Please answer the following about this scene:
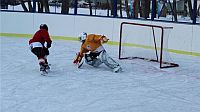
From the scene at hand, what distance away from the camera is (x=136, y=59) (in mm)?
8266

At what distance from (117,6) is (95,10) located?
2.11 ft

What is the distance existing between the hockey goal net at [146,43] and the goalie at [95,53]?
962mm

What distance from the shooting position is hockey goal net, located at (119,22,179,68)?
315 inches

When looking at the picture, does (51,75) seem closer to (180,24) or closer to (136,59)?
(136,59)

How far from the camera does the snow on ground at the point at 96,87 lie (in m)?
4.64

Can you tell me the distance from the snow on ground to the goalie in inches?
4.9

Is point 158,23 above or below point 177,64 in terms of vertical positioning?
above

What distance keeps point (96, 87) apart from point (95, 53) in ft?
4.59

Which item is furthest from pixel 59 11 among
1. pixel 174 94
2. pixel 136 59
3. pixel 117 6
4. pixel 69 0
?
pixel 174 94

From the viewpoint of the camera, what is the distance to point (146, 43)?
368 inches

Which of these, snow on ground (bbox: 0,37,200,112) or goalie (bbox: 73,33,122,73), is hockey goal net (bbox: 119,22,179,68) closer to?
snow on ground (bbox: 0,37,200,112)

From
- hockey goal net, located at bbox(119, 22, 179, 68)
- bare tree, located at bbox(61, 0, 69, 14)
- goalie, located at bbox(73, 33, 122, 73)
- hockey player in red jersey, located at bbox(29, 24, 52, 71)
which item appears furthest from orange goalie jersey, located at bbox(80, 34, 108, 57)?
bare tree, located at bbox(61, 0, 69, 14)

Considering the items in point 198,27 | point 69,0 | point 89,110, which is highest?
point 69,0

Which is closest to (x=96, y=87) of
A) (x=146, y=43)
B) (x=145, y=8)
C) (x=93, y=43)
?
(x=93, y=43)
